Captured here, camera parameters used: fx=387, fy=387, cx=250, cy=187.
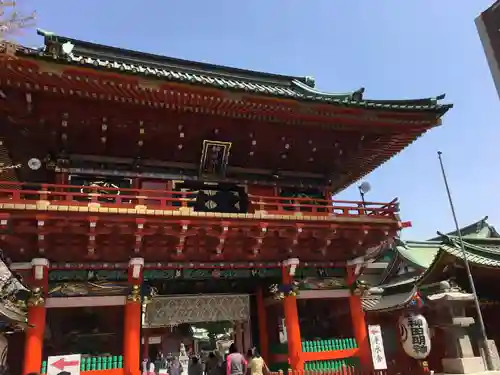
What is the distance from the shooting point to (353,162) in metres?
14.8

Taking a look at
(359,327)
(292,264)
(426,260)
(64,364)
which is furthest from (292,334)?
(426,260)

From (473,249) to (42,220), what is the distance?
56.3ft

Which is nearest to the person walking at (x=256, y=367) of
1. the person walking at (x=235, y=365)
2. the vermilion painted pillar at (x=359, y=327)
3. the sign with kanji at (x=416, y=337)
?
the person walking at (x=235, y=365)

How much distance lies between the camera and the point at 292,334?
12055 millimetres

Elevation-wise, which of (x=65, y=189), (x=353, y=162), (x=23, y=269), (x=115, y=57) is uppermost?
(x=115, y=57)

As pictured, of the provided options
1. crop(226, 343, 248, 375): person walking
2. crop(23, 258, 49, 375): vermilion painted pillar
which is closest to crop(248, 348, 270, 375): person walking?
crop(226, 343, 248, 375): person walking

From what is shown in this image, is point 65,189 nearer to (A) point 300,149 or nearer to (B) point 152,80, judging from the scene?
(B) point 152,80

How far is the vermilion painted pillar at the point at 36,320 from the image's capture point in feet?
31.7

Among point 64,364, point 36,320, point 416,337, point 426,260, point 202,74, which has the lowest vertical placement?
point 416,337

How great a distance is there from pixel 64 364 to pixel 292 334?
21.1ft

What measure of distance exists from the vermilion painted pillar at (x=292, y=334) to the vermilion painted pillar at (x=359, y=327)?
2252mm

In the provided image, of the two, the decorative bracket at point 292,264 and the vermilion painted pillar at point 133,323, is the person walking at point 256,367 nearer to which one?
the vermilion painted pillar at point 133,323

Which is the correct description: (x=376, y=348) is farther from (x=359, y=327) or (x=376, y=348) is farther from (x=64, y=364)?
(x=64, y=364)

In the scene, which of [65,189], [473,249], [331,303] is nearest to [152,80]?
[65,189]
